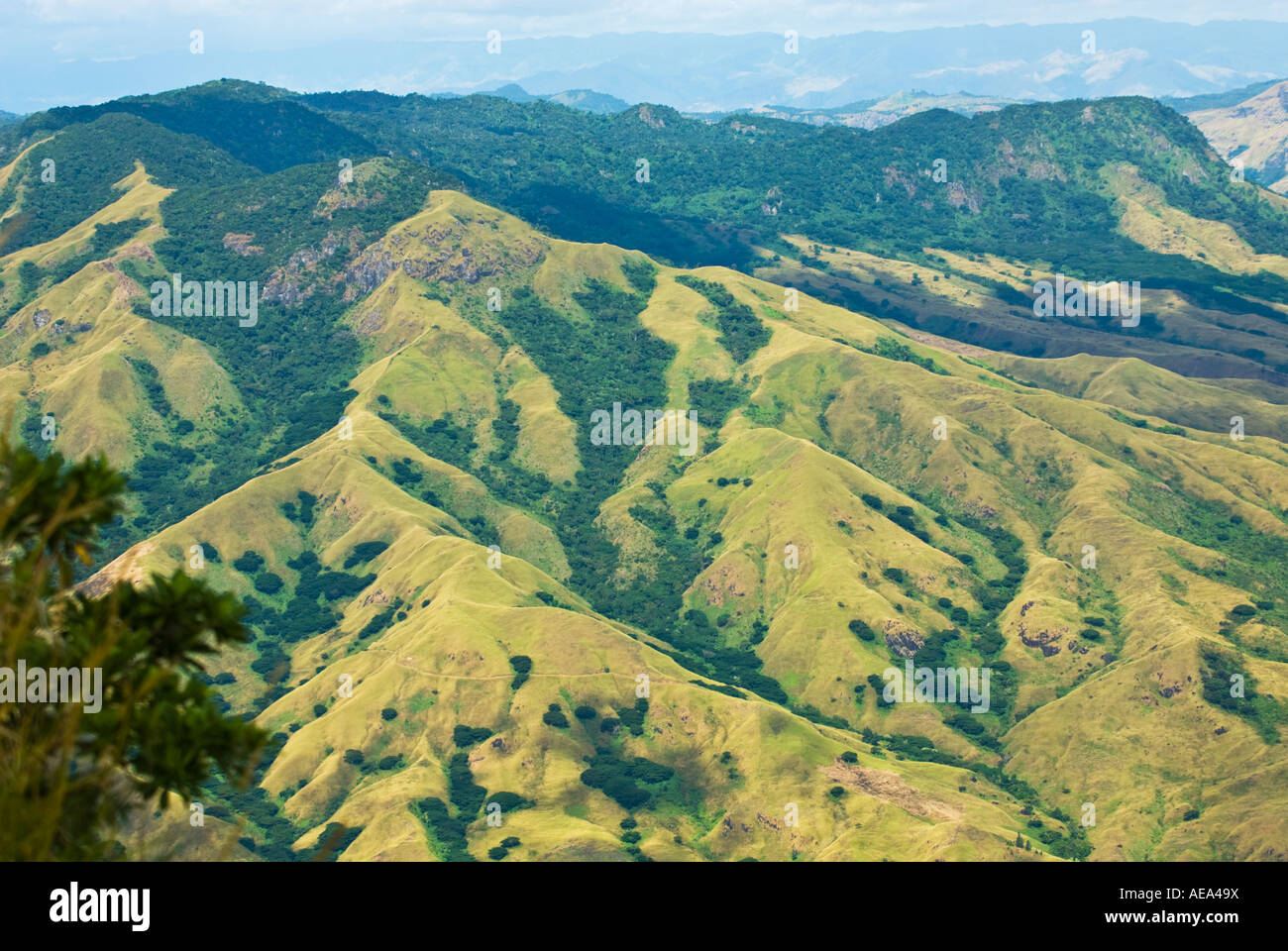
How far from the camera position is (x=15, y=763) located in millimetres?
27781

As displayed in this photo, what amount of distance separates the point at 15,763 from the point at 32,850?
2.06 metres

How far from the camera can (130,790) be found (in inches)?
1319

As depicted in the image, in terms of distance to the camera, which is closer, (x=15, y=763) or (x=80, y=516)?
(x=15, y=763)
